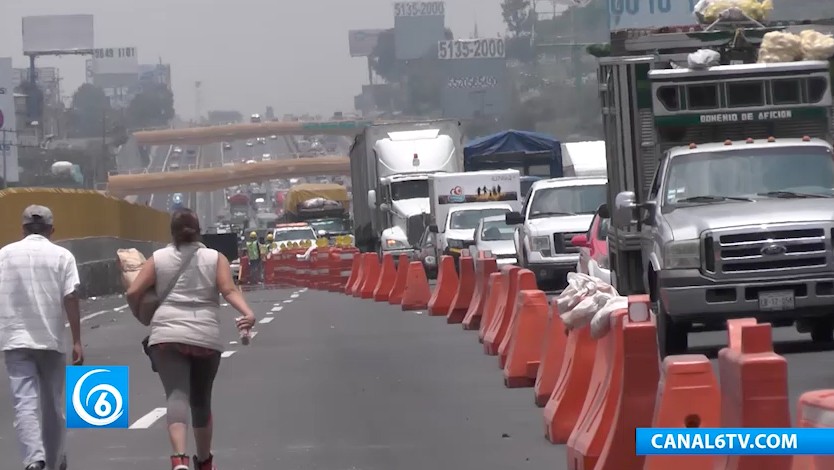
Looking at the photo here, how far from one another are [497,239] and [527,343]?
19675 millimetres

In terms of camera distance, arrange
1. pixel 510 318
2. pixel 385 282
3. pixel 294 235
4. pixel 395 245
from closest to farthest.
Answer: pixel 510 318
pixel 385 282
pixel 395 245
pixel 294 235

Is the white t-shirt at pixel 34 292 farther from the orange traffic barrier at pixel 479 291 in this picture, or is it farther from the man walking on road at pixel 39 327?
the orange traffic barrier at pixel 479 291

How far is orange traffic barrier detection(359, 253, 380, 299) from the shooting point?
1393 inches

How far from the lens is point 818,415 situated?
19.1 ft

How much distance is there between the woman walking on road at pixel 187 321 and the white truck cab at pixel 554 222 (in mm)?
17967

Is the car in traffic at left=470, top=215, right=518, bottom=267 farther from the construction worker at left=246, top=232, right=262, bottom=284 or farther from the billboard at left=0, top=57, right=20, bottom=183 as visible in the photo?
the billboard at left=0, top=57, right=20, bottom=183

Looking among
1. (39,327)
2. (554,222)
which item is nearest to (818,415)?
(39,327)

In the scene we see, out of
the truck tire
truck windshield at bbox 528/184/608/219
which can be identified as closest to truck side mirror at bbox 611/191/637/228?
the truck tire

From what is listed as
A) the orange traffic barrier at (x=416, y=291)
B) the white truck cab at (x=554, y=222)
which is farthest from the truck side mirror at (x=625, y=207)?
the orange traffic barrier at (x=416, y=291)

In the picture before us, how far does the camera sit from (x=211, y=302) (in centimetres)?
1008

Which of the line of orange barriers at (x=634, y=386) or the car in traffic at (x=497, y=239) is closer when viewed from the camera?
the line of orange barriers at (x=634, y=386)

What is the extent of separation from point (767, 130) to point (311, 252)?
96.4 ft

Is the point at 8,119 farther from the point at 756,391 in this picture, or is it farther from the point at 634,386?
the point at 756,391

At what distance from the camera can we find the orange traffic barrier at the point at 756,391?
686 centimetres
